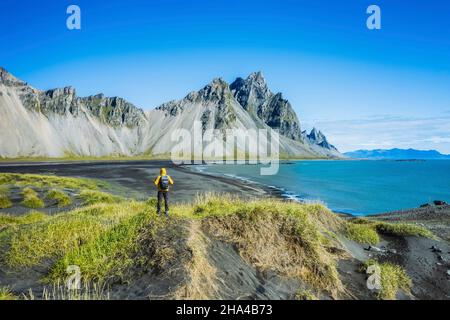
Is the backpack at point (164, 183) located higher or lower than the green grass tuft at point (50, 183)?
higher

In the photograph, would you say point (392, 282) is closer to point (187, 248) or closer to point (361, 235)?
point (361, 235)

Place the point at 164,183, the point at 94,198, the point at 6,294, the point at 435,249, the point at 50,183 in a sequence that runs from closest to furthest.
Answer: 1. the point at 6,294
2. the point at 164,183
3. the point at 435,249
4. the point at 94,198
5. the point at 50,183

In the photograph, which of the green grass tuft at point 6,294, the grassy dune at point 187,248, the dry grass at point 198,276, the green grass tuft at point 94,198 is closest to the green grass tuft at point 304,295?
the grassy dune at point 187,248

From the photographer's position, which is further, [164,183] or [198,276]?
[164,183]

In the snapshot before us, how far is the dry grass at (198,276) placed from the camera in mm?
8578

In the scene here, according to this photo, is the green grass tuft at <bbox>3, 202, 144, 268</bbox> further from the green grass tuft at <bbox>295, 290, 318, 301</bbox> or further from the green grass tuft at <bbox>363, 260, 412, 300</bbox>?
the green grass tuft at <bbox>363, 260, 412, 300</bbox>

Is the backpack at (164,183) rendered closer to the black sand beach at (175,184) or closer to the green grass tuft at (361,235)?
the black sand beach at (175,184)

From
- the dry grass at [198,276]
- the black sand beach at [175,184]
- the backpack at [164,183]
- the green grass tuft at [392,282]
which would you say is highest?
the backpack at [164,183]

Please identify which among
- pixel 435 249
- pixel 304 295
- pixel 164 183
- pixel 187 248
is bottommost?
pixel 435 249

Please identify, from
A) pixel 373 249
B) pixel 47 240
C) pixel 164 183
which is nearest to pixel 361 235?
pixel 373 249

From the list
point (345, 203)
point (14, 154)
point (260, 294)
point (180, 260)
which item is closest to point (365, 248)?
point (260, 294)

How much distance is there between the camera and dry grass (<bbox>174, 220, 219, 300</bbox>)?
338 inches

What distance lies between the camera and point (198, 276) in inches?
367

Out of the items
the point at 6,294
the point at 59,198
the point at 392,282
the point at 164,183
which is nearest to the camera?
the point at 6,294
